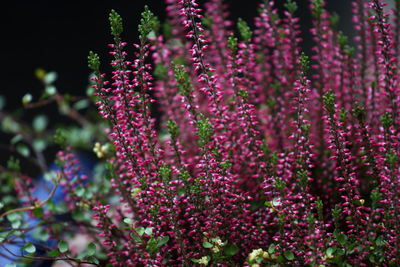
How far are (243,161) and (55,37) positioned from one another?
2.39 metres

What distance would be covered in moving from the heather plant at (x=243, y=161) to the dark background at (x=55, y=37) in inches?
70.1

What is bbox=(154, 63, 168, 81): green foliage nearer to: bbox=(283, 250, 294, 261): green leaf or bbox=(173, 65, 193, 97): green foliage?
bbox=(173, 65, 193, 97): green foliage

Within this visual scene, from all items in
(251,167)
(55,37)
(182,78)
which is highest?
(55,37)

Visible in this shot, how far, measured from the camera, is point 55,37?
12.0 ft

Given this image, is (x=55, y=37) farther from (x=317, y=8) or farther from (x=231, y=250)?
(x=231, y=250)

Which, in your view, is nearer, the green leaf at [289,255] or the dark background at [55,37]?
the green leaf at [289,255]

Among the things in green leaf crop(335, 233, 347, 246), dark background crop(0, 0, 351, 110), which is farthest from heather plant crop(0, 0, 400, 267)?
dark background crop(0, 0, 351, 110)

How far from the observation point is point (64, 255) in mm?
1521

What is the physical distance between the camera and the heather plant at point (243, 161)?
1.30 metres

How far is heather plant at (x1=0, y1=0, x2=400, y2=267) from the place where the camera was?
1297mm

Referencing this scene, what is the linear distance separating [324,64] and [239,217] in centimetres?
67

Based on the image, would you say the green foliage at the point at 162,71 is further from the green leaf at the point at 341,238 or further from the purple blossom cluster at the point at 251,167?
the green leaf at the point at 341,238

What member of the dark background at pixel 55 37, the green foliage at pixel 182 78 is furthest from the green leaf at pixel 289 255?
the dark background at pixel 55 37

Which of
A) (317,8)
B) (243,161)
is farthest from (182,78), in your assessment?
(317,8)
